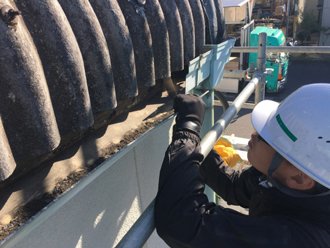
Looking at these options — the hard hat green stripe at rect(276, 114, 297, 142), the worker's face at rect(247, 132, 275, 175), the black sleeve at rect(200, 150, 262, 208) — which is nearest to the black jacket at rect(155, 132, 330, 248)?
the worker's face at rect(247, 132, 275, 175)

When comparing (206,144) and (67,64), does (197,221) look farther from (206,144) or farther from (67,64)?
(67,64)

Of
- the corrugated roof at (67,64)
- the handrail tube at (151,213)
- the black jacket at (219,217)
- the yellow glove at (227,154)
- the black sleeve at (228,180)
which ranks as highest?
the corrugated roof at (67,64)

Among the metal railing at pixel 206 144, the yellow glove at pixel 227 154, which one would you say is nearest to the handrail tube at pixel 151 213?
the metal railing at pixel 206 144

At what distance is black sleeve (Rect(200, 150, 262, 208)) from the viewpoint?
1.70m

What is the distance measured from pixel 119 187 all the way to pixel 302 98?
3.67 ft

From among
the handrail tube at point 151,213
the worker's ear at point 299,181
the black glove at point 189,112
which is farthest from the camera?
the black glove at point 189,112

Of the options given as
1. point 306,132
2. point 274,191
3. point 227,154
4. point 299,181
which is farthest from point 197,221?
point 227,154

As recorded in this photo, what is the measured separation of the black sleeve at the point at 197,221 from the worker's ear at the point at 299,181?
17 centimetres

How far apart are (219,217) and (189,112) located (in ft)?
1.88

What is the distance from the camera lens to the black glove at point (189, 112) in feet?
4.70

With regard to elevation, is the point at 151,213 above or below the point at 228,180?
above

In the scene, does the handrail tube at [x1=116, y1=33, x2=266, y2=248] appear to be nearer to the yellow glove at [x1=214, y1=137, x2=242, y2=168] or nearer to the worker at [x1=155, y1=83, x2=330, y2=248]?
the worker at [x1=155, y1=83, x2=330, y2=248]

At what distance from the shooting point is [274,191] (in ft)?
4.10

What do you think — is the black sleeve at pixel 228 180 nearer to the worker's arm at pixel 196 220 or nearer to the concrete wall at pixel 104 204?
the concrete wall at pixel 104 204
